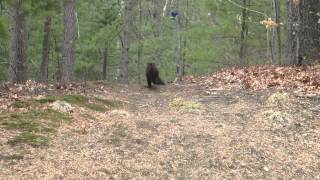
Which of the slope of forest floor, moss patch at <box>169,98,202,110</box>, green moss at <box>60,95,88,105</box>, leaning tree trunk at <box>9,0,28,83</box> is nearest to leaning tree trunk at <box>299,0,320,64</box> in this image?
the slope of forest floor

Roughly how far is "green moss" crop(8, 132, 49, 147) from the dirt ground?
0.11 m

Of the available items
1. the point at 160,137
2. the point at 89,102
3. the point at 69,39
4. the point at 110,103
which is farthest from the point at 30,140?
the point at 69,39

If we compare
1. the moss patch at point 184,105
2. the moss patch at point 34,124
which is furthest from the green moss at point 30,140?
the moss patch at point 184,105

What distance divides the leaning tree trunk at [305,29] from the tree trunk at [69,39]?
6.39 metres

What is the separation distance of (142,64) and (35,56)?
13352 millimetres

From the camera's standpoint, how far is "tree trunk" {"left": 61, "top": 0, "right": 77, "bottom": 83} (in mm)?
14031

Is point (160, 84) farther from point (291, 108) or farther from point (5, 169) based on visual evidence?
point (5, 169)

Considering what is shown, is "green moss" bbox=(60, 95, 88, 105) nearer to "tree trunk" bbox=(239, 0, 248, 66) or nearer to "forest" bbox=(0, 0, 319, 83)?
"forest" bbox=(0, 0, 319, 83)

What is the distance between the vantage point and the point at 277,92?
9320 mm

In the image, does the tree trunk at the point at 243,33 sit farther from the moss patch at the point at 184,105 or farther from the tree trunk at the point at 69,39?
the moss patch at the point at 184,105

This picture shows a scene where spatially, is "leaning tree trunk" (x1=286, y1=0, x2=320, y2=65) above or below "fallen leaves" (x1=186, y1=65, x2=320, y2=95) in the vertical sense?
above

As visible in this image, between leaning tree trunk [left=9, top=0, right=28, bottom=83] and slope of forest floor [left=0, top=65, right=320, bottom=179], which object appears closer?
slope of forest floor [left=0, top=65, right=320, bottom=179]

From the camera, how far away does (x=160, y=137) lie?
7.18m

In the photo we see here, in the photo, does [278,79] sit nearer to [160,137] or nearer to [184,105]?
[184,105]
